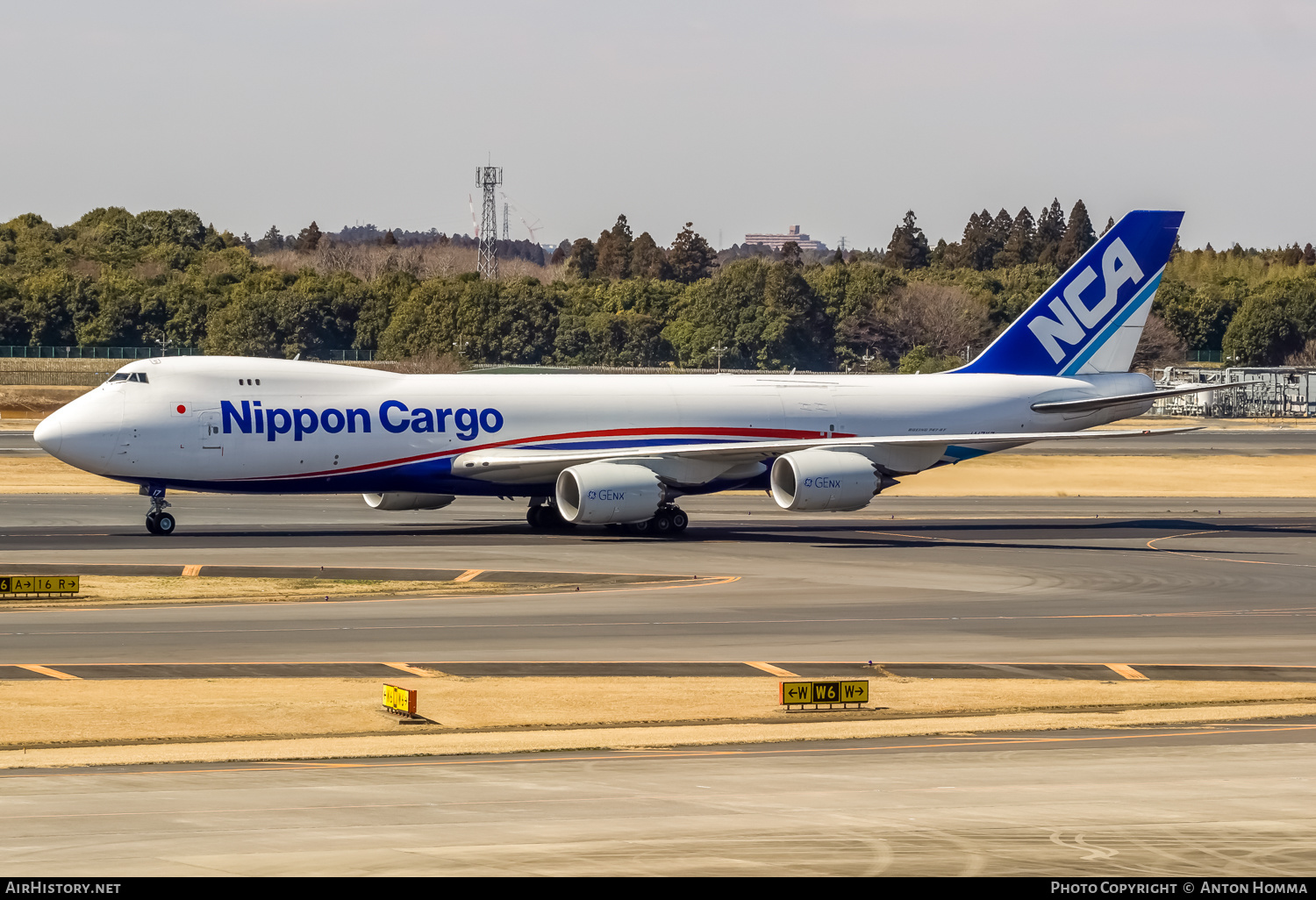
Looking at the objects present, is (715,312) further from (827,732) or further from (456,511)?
(827,732)

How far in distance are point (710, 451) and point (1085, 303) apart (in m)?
16.8

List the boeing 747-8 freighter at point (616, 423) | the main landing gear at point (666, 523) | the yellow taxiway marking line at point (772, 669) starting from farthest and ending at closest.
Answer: the main landing gear at point (666, 523), the boeing 747-8 freighter at point (616, 423), the yellow taxiway marking line at point (772, 669)

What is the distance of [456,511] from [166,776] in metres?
44.3

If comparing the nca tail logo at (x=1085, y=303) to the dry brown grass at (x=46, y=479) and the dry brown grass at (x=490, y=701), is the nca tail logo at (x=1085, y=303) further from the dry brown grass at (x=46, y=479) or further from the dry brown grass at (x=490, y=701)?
the dry brown grass at (x=46, y=479)

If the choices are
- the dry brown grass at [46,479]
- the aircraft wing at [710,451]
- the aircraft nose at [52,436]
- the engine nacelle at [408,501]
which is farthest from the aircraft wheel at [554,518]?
the dry brown grass at [46,479]

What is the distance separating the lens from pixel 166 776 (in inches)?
770

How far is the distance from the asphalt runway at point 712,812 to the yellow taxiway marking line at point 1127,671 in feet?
18.2

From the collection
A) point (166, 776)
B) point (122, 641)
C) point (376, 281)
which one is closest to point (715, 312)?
point (376, 281)

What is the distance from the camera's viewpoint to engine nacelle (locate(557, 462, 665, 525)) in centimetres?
5009

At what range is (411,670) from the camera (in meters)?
28.2

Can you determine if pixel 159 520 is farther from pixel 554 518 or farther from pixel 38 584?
pixel 38 584

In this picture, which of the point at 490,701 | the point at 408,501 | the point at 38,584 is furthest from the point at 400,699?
the point at 408,501

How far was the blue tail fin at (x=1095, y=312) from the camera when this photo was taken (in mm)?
59750

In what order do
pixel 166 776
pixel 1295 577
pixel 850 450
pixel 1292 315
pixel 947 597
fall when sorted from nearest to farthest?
pixel 166 776, pixel 947 597, pixel 1295 577, pixel 850 450, pixel 1292 315
